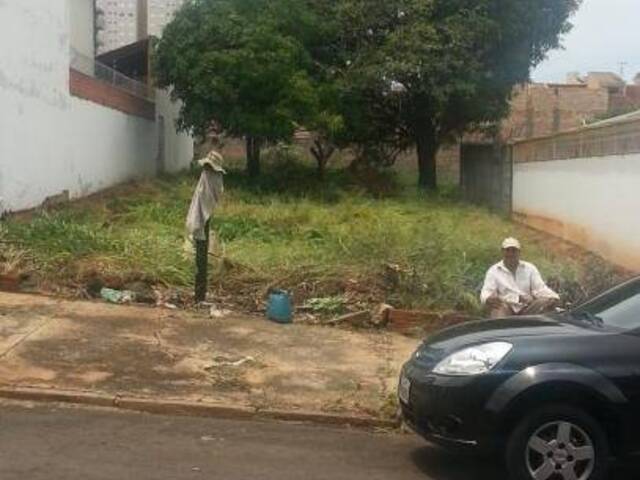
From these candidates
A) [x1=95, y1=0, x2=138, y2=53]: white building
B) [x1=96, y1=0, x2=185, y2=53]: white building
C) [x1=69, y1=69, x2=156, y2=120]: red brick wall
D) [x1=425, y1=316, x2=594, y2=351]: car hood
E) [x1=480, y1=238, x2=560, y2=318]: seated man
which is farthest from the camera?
[x1=95, y1=0, x2=138, y2=53]: white building

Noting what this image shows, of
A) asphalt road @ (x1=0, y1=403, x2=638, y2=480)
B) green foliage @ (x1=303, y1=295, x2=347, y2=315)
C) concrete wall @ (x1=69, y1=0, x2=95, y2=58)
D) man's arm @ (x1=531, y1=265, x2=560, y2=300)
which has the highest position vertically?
concrete wall @ (x1=69, y1=0, x2=95, y2=58)

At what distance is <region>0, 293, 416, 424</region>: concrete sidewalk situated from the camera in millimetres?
7875

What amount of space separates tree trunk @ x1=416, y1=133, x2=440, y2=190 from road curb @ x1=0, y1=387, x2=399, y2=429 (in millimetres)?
26070

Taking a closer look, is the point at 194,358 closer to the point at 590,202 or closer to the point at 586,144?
the point at 590,202

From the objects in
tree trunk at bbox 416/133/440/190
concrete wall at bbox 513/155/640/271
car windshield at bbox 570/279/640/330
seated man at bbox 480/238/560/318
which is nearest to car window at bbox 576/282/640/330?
car windshield at bbox 570/279/640/330

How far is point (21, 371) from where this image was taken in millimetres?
8117

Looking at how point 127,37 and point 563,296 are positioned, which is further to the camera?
point 127,37

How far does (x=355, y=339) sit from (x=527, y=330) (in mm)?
4091

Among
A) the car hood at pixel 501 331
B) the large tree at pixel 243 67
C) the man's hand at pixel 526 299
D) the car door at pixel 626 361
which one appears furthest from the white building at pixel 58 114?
the car door at pixel 626 361

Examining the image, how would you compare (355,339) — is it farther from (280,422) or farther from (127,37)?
(127,37)

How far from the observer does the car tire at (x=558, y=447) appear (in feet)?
18.6

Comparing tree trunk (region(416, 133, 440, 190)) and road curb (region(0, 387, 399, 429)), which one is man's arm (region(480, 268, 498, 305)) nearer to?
road curb (region(0, 387, 399, 429))

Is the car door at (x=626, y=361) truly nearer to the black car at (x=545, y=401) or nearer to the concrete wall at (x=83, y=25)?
the black car at (x=545, y=401)

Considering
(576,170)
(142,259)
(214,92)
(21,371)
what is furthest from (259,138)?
(21,371)
